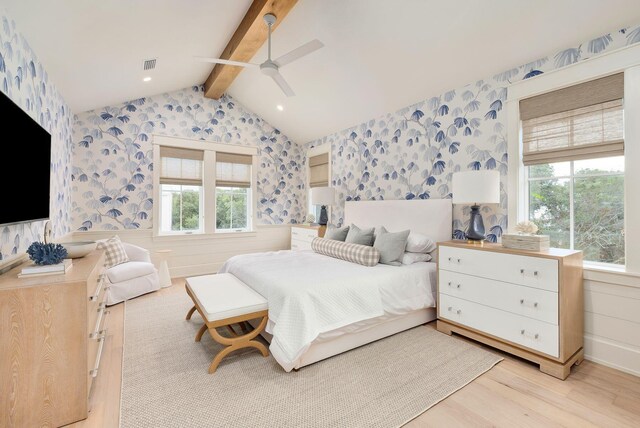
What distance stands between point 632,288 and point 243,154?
528 centimetres

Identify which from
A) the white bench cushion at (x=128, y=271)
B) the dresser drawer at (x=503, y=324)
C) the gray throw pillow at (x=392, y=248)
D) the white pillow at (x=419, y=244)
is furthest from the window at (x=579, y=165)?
the white bench cushion at (x=128, y=271)

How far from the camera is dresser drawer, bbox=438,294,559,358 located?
2135mm

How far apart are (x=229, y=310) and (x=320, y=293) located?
697mm

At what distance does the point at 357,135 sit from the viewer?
470 centimetres

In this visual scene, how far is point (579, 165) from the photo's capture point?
252 cm

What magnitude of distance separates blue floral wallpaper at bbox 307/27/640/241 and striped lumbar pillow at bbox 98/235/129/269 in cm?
337

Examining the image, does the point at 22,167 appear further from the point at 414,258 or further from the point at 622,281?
the point at 622,281

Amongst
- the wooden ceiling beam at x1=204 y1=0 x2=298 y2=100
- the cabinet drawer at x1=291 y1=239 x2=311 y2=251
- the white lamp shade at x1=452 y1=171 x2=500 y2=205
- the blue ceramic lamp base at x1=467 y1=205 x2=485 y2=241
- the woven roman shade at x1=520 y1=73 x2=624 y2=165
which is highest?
the wooden ceiling beam at x1=204 y1=0 x2=298 y2=100

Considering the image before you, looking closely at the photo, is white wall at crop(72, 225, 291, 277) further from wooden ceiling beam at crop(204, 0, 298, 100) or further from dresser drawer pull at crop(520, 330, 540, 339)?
dresser drawer pull at crop(520, 330, 540, 339)

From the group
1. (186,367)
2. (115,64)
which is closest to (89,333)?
(186,367)

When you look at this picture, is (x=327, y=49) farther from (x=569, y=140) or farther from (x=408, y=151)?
(x=569, y=140)

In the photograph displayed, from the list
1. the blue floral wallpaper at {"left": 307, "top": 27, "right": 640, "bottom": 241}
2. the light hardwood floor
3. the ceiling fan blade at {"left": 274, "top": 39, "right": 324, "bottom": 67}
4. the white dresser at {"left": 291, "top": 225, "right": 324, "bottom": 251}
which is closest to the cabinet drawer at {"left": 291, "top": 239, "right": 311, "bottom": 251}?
the white dresser at {"left": 291, "top": 225, "right": 324, "bottom": 251}

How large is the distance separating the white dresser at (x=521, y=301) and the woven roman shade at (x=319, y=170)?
122 inches

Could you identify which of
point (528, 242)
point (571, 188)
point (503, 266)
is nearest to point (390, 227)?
point (503, 266)
